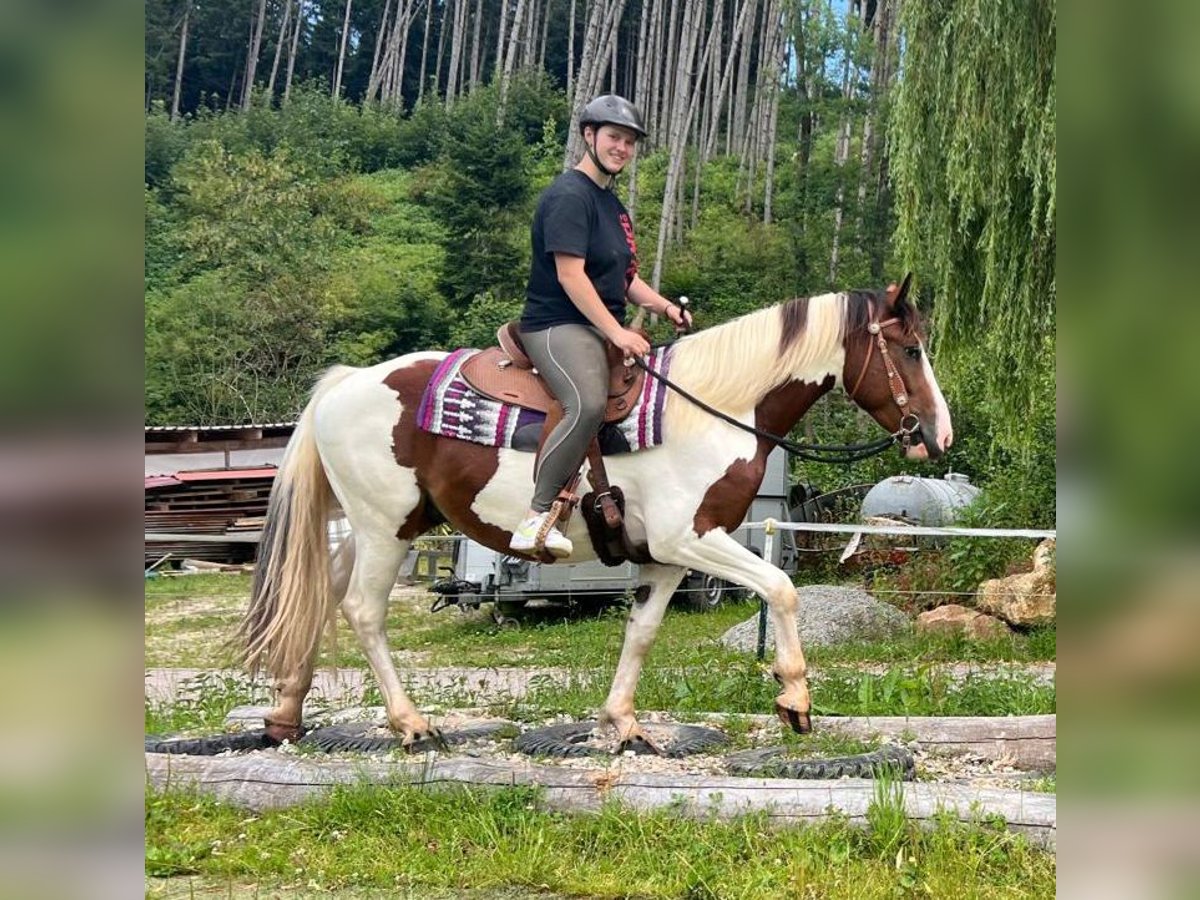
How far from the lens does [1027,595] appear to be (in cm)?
920

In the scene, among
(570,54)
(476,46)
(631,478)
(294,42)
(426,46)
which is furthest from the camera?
(426,46)

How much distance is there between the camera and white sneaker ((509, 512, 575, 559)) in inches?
156

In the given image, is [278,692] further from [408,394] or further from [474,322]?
[474,322]

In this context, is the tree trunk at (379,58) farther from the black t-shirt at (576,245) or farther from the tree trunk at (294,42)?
the black t-shirt at (576,245)

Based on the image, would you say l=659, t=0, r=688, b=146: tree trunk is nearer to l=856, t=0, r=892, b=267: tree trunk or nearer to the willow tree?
l=856, t=0, r=892, b=267: tree trunk

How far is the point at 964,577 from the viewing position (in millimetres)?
10367

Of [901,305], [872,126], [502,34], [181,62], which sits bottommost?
[901,305]

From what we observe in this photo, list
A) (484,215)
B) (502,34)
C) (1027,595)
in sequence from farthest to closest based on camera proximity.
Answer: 1. (502,34)
2. (484,215)
3. (1027,595)

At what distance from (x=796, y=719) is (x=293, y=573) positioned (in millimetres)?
2244

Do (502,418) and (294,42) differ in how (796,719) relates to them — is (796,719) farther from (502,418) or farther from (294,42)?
(294,42)

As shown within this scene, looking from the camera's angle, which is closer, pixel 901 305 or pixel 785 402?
pixel 901 305

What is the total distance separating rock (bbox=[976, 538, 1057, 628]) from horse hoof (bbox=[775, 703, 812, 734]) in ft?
18.2

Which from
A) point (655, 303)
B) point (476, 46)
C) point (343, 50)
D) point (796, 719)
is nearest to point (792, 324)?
point (655, 303)
